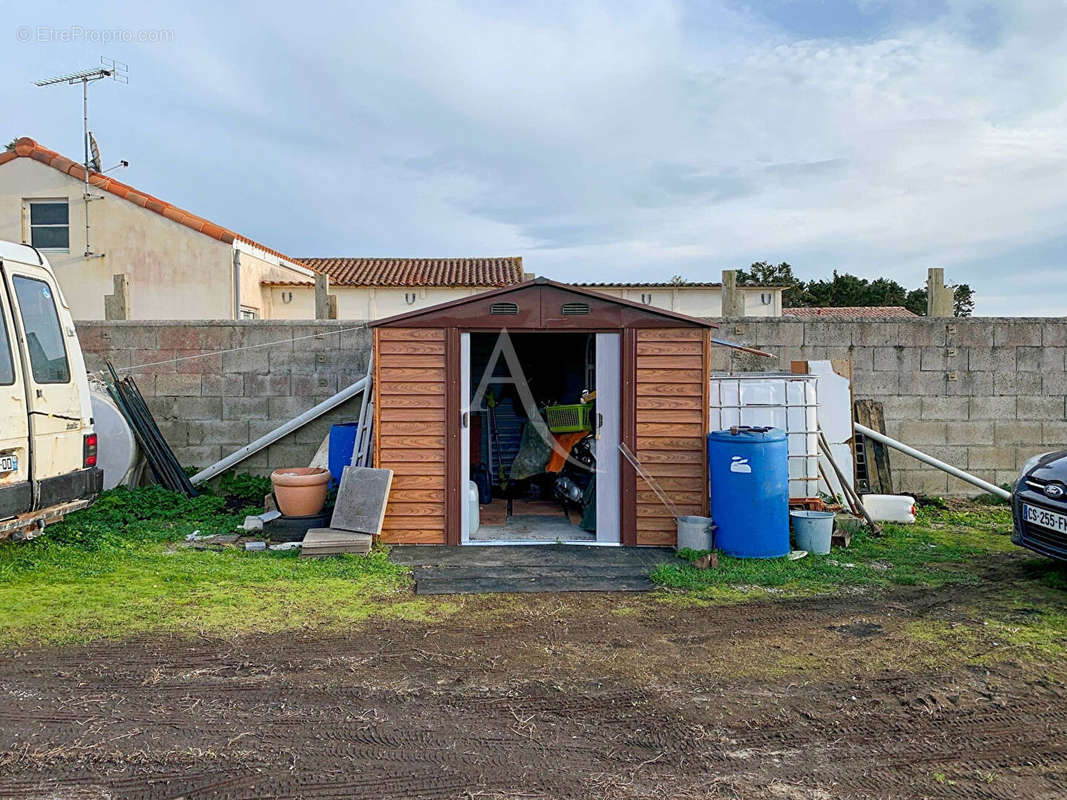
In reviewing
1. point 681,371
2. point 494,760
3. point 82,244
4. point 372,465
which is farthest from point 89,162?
point 494,760

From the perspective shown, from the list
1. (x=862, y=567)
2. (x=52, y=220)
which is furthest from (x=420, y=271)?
(x=862, y=567)

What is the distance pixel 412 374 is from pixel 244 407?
278 centimetres

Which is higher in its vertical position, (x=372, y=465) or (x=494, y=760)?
(x=372, y=465)

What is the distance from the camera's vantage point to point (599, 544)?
7051mm

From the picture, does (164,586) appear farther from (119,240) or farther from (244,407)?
(119,240)

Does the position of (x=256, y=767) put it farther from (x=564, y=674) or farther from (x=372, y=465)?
(x=372, y=465)

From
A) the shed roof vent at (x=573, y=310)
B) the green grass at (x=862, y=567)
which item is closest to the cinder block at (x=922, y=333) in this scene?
the green grass at (x=862, y=567)

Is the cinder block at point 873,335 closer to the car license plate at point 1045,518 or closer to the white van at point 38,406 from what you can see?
the car license plate at point 1045,518

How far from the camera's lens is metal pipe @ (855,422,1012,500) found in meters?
8.16

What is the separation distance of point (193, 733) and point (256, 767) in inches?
18.3

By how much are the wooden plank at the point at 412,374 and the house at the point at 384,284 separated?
33.1 ft

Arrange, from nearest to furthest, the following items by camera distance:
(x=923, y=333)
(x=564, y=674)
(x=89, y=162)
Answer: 1. (x=564, y=674)
2. (x=923, y=333)
3. (x=89, y=162)

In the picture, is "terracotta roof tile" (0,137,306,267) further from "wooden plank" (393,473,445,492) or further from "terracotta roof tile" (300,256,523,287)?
"wooden plank" (393,473,445,492)

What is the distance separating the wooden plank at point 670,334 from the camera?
7043mm
